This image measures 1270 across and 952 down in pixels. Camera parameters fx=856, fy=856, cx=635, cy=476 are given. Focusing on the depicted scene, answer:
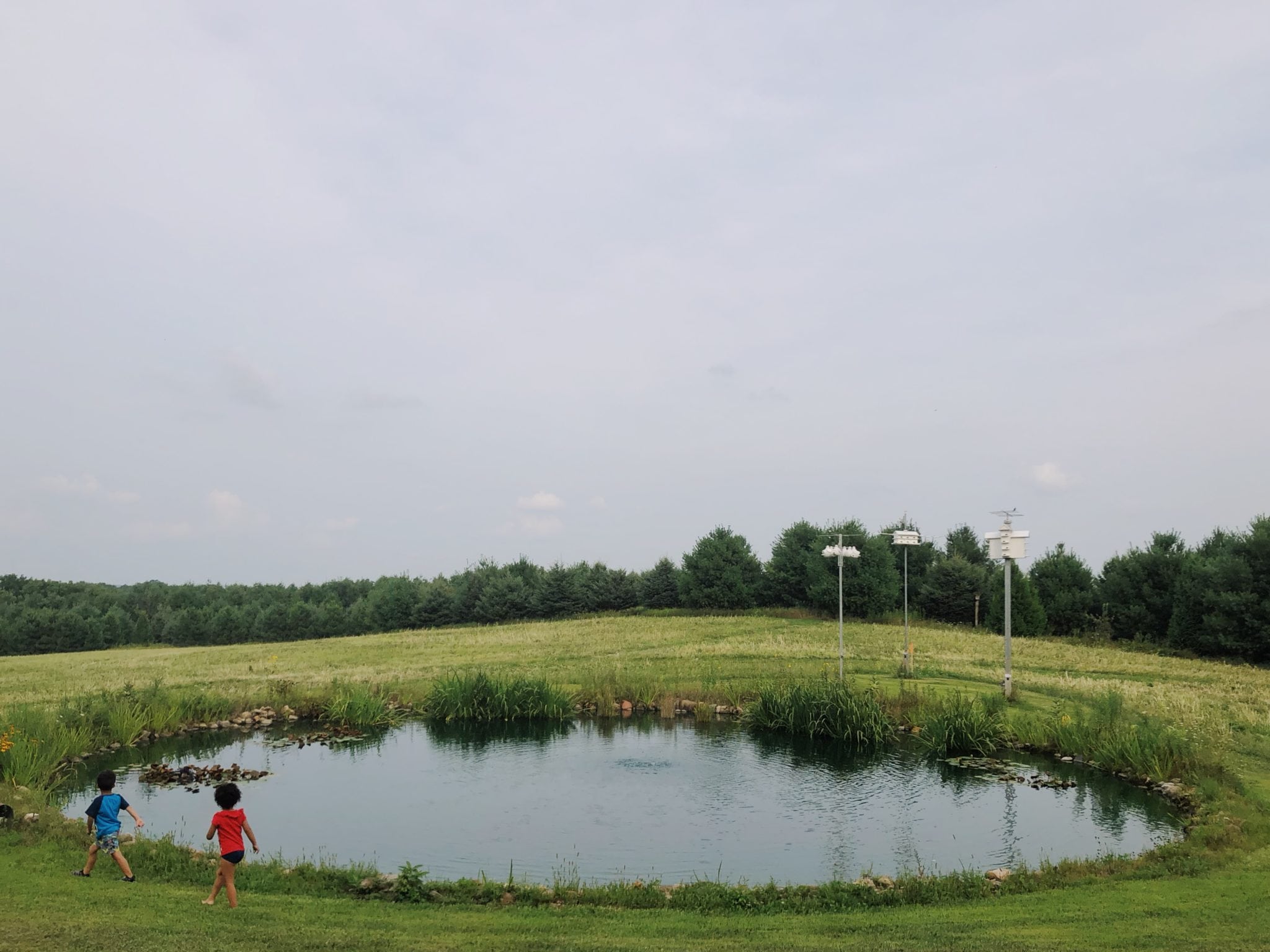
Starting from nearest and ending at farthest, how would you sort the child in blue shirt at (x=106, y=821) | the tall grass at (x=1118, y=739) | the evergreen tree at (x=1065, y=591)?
the child in blue shirt at (x=106, y=821), the tall grass at (x=1118, y=739), the evergreen tree at (x=1065, y=591)

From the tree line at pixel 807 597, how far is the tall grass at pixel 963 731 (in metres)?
25.6

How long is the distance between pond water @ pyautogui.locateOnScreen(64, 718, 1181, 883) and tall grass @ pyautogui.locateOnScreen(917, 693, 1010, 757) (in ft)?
2.28

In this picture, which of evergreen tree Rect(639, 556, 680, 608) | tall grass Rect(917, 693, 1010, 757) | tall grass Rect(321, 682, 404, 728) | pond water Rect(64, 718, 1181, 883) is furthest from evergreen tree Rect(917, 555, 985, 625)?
tall grass Rect(321, 682, 404, 728)

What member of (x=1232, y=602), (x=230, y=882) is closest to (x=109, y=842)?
(x=230, y=882)

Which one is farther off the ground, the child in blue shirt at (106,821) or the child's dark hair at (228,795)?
the child's dark hair at (228,795)

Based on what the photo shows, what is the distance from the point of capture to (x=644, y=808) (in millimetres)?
15477

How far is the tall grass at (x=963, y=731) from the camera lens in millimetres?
19344

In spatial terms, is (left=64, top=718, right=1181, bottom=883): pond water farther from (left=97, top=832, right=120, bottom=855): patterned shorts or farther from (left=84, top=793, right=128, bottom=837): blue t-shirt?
A: (left=84, top=793, right=128, bottom=837): blue t-shirt

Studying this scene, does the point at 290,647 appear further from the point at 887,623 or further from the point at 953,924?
the point at 953,924

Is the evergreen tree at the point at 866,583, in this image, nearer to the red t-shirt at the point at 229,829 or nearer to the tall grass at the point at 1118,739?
the tall grass at the point at 1118,739

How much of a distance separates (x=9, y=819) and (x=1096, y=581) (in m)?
62.5

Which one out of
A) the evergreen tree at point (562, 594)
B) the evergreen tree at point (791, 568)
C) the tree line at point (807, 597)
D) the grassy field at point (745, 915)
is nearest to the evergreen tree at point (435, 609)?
the tree line at point (807, 597)

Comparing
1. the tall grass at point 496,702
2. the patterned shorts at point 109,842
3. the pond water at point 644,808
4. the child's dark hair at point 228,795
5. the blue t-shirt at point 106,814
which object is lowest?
the pond water at point 644,808

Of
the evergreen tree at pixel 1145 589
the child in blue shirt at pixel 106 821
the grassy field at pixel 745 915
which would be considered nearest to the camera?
the grassy field at pixel 745 915
